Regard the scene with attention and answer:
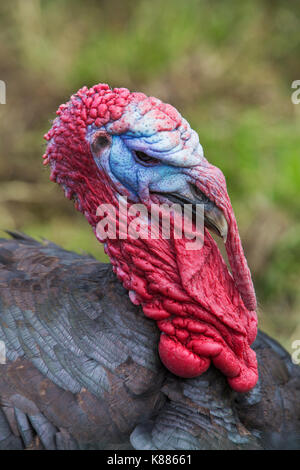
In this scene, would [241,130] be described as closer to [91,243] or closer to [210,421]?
[91,243]

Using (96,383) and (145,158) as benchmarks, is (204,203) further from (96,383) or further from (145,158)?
(96,383)

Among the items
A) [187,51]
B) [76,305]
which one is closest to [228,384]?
[76,305]

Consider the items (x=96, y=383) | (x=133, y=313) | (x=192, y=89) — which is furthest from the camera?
(x=192, y=89)

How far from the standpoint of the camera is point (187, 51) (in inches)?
246

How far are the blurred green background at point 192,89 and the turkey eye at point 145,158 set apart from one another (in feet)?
7.53

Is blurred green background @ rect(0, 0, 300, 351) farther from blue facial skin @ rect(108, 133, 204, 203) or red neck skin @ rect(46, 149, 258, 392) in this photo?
blue facial skin @ rect(108, 133, 204, 203)

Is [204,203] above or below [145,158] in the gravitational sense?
below

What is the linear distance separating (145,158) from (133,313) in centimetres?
58

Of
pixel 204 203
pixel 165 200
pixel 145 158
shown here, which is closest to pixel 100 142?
pixel 145 158

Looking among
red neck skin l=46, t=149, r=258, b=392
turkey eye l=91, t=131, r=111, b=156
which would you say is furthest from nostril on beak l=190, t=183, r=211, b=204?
turkey eye l=91, t=131, r=111, b=156

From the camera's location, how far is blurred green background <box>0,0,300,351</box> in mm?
4777

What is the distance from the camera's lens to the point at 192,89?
609 cm

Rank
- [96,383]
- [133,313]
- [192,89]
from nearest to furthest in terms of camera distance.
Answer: [96,383]
[133,313]
[192,89]

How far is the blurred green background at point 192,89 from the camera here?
4.78 metres
